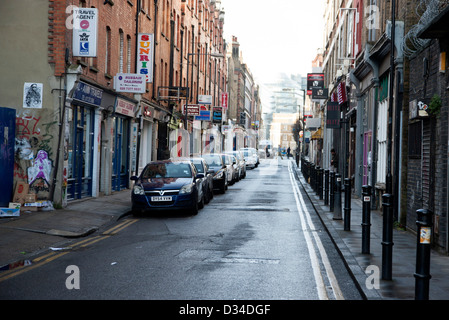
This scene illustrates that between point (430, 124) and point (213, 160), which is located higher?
point (430, 124)

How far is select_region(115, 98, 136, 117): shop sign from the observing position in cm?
2322

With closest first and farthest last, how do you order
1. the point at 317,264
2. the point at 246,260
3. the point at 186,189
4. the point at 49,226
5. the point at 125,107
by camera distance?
the point at 317,264
the point at 246,260
the point at 49,226
the point at 186,189
the point at 125,107

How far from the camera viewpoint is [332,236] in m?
11.8

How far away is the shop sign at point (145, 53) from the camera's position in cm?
2544

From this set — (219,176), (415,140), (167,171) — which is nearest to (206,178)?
(167,171)

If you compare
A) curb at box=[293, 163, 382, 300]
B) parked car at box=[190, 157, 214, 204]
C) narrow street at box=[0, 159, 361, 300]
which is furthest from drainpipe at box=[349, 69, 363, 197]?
curb at box=[293, 163, 382, 300]

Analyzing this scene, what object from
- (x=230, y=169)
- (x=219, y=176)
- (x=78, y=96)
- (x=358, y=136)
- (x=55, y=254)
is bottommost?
(x=55, y=254)

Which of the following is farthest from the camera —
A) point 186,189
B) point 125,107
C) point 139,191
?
point 125,107

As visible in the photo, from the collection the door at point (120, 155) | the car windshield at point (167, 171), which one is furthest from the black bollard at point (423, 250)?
the door at point (120, 155)

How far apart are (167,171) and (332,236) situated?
6.78m

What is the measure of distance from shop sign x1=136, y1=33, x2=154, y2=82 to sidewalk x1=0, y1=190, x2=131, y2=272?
8.57 metres

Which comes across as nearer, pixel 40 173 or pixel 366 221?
pixel 366 221

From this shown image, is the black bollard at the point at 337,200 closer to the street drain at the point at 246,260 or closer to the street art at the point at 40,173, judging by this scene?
the street drain at the point at 246,260

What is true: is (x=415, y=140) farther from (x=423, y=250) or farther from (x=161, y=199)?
(x=423, y=250)
